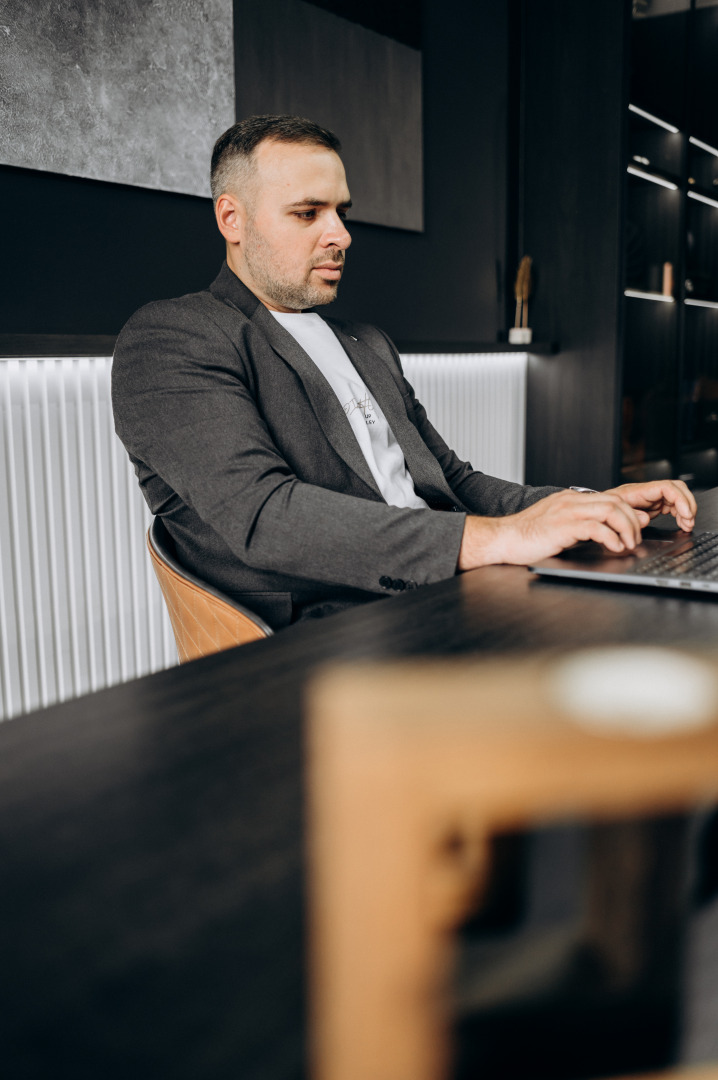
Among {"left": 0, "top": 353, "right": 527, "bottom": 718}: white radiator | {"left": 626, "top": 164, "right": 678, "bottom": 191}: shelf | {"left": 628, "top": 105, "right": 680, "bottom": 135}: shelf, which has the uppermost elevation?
{"left": 628, "top": 105, "right": 680, "bottom": 135}: shelf

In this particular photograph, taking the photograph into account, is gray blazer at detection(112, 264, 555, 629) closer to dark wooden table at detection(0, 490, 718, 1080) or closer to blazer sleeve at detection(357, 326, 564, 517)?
blazer sleeve at detection(357, 326, 564, 517)

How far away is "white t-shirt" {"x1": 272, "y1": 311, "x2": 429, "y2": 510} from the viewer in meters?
1.77

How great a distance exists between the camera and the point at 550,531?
45.3 inches

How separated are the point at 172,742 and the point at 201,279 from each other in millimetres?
2371

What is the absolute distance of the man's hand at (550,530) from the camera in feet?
3.75

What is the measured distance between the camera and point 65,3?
2184mm

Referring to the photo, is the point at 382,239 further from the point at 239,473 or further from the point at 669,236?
the point at 239,473

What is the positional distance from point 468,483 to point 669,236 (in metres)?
3.16

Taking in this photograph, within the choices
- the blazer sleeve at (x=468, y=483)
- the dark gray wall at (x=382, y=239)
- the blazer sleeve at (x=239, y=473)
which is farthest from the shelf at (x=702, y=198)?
the blazer sleeve at (x=239, y=473)

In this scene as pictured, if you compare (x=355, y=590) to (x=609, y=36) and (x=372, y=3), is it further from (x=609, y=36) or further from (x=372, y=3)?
(x=609, y=36)

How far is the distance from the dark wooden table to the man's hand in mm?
390

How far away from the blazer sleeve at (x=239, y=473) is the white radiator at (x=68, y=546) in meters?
0.76

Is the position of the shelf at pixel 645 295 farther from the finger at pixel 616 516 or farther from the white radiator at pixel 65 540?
the finger at pixel 616 516

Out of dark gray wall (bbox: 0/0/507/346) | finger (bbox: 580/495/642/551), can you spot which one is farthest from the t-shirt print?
dark gray wall (bbox: 0/0/507/346)
